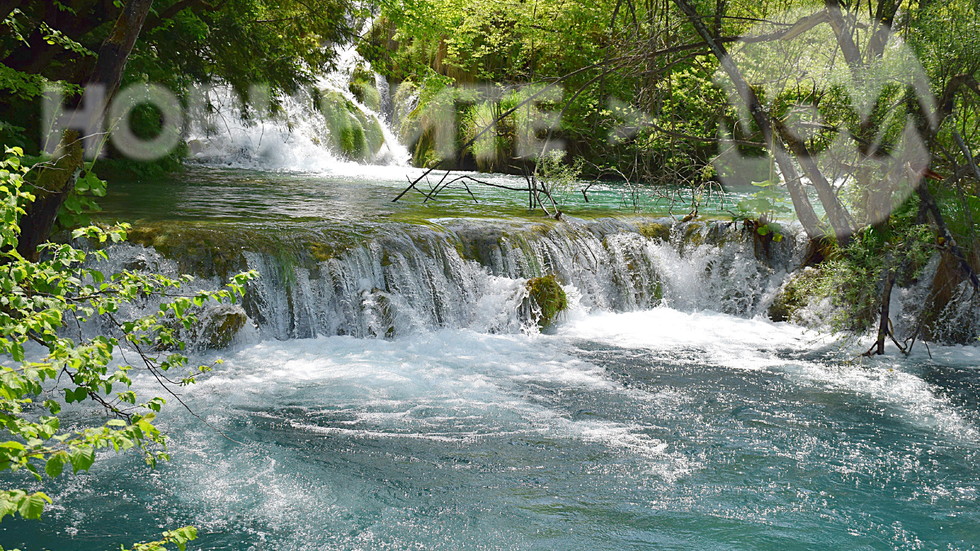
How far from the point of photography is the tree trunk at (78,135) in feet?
15.6

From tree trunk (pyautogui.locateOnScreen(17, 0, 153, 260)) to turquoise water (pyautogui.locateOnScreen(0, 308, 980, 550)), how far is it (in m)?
1.59

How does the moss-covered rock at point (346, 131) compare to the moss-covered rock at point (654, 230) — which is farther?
the moss-covered rock at point (346, 131)

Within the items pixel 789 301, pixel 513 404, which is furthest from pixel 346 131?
pixel 513 404

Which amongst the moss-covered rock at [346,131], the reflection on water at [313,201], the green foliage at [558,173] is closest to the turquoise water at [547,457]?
the reflection on water at [313,201]

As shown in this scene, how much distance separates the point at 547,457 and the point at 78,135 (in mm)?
3776

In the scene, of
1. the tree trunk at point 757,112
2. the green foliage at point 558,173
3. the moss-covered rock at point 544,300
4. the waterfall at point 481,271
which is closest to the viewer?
the tree trunk at point 757,112

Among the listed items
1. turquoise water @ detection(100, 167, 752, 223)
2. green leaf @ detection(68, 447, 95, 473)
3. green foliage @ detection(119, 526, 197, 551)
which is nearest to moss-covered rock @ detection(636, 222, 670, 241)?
turquoise water @ detection(100, 167, 752, 223)

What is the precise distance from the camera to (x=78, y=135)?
4.88 meters

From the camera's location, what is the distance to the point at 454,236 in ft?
33.0

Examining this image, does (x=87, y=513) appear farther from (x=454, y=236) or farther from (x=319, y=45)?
(x=319, y=45)

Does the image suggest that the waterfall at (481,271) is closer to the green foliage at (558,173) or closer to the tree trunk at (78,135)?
the green foliage at (558,173)

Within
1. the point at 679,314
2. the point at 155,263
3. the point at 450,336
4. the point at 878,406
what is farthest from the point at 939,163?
the point at 155,263

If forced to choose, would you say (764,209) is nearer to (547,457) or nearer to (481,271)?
(547,457)

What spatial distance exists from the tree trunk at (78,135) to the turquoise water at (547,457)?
5.23 ft
